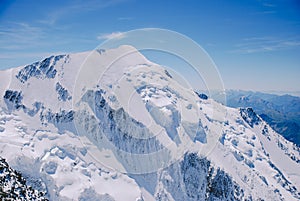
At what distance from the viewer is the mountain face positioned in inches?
5586

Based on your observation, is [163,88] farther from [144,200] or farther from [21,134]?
[21,134]

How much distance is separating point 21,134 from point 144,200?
7287 centimetres

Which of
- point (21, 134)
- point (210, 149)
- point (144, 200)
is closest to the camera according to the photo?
point (144, 200)

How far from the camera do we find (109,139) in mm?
166250

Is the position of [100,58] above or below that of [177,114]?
above

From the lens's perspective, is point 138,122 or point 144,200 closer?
point 144,200

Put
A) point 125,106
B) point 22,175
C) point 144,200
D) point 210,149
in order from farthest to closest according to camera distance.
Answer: point 210,149 < point 125,106 < point 144,200 < point 22,175

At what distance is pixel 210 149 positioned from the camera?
617ft

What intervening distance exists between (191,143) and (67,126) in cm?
7042

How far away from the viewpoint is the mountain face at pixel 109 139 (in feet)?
465

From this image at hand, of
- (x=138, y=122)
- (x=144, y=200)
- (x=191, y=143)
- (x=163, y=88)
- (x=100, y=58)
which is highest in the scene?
(x=100, y=58)

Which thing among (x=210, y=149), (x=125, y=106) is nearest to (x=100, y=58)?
(x=125, y=106)

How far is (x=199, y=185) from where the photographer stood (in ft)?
532

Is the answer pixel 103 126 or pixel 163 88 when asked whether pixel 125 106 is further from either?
pixel 163 88
